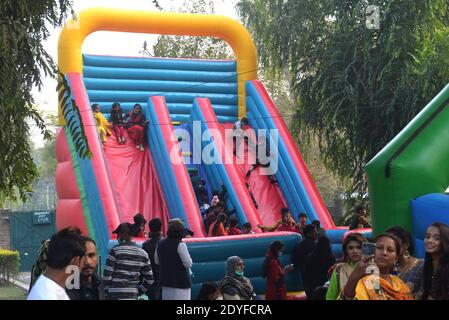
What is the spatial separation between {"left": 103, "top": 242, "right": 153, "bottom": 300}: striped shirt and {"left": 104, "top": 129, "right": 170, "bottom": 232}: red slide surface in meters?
7.15

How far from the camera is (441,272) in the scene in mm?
4988

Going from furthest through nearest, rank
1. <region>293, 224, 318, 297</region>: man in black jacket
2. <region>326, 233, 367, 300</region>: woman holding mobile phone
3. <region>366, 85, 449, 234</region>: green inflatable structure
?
1. <region>293, 224, 318, 297</region>: man in black jacket
2. <region>366, 85, 449, 234</region>: green inflatable structure
3. <region>326, 233, 367, 300</region>: woman holding mobile phone

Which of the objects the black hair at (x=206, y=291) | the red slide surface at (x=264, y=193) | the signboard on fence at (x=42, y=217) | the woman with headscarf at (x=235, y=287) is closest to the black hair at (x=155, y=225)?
the woman with headscarf at (x=235, y=287)

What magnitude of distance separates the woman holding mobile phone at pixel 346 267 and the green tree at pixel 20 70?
7.98 feet

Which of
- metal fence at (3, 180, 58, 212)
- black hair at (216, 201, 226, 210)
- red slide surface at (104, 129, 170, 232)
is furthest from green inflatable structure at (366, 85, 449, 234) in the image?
metal fence at (3, 180, 58, 212)

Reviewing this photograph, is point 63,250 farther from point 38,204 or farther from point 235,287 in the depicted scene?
point 38,204

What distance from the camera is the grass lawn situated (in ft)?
49.4

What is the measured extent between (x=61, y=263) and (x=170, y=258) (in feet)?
13.2

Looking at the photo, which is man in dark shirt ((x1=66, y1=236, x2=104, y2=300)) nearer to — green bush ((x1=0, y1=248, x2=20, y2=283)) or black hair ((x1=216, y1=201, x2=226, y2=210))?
black hair ((x1=216, y1=201, x2=226, y2=210))

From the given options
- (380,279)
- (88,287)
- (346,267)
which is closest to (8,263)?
(88,287)

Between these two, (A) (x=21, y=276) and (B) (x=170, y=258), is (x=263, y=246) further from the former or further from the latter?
(A) (x=21, y=276)

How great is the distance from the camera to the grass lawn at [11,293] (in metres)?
15.1

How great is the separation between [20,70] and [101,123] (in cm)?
833
